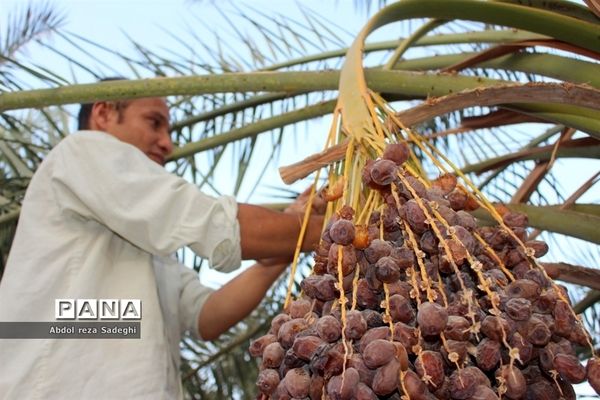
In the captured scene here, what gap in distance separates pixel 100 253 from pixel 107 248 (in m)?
0.03

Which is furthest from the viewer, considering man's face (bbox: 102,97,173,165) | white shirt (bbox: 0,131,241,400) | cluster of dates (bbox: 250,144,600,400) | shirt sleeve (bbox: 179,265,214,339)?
shirt sleeve (bbox: 179,265,214,339)

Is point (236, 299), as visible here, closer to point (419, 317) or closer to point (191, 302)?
point (191, 302)

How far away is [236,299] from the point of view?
2301mm

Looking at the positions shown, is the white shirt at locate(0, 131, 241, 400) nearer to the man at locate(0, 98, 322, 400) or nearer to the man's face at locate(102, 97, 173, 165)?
the man at locate(0, 98, 322, 400)

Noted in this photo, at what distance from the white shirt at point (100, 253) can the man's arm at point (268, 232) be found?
0.12ft

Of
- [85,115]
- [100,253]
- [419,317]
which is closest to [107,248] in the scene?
[100,253]

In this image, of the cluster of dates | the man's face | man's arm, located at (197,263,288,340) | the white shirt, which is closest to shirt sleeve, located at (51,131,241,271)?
the white shirt

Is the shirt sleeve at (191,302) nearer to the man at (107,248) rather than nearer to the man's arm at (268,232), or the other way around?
the man at (107,248)

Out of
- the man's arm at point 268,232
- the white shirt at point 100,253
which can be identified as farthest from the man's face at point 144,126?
the man's arm at point 268,232

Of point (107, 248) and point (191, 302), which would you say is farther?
point (191, 302)

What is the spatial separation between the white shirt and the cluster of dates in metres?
0.73

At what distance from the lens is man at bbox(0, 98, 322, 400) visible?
1.74m

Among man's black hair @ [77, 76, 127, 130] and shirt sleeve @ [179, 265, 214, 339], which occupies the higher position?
man's black hair @ [77, 76, 127, 130]

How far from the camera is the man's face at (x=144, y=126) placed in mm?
2246
